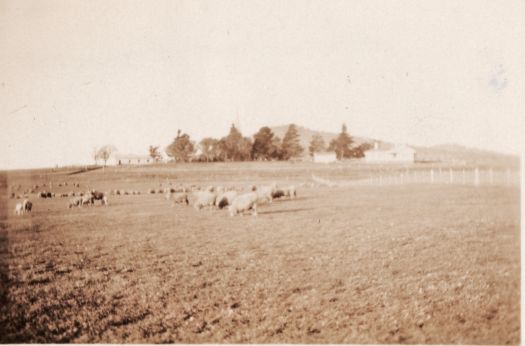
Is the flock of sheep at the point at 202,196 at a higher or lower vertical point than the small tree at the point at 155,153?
lower

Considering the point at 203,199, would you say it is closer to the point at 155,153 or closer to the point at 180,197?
the point at 180,197

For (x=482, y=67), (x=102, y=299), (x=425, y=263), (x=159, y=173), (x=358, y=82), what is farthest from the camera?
(x=159, y=173)

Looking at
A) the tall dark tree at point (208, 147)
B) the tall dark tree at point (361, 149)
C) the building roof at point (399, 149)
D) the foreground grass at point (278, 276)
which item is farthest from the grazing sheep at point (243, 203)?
the building roof at point (399, 149)

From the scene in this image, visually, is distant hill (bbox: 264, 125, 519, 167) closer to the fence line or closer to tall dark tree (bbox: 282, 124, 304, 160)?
tall dark tree (bbox: 282, 124, 304, 160)

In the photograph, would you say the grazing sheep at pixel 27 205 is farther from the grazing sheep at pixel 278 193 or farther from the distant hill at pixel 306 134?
the grazing sheep at pixel 278 193

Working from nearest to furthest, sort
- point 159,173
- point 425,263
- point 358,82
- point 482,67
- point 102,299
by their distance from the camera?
point 102,299 → point 425,263 → point 482,67 → point 358,82 → point 159,173

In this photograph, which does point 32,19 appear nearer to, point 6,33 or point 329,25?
point 6,33

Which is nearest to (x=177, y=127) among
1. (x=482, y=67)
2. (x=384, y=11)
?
(x=384, y=11)
